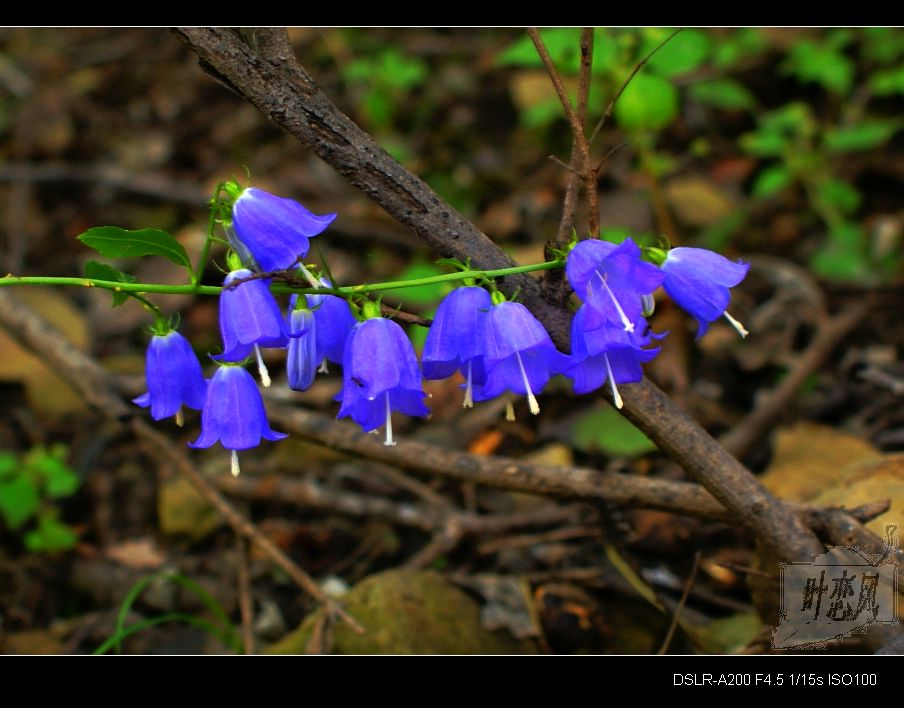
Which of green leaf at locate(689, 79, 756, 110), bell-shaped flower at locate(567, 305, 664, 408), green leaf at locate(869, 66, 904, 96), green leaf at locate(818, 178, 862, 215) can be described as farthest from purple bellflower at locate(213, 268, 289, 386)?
green leaf at locate(869, 66, 904, 96)

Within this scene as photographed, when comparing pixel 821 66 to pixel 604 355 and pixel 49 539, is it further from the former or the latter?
pixel 49 539

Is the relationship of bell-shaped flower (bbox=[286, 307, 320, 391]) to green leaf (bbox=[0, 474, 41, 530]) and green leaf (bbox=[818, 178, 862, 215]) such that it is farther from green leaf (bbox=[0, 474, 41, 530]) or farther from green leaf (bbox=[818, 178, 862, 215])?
green leaf (bbox=[818, 178, 862, 215])

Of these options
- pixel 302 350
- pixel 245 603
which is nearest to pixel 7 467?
pixel 245 603

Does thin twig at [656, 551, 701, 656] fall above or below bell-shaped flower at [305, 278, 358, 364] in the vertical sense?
below

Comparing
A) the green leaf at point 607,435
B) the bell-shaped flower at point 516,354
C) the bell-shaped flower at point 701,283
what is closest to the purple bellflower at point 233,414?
the bell-shaped flower at point 516,354

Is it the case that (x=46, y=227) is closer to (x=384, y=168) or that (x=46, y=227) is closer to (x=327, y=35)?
(x=327, y=35)
